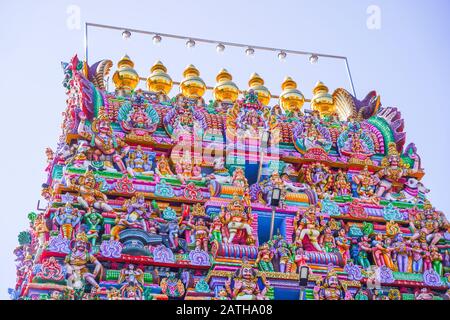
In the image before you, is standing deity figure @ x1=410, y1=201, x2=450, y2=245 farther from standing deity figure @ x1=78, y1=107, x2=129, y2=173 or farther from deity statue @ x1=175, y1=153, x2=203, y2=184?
standing deity figure @ x1=78, y1=107, x2=129, y2=173

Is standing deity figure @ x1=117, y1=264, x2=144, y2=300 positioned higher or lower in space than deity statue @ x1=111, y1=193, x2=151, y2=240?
lower

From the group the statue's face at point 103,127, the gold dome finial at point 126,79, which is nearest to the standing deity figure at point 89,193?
the statue's face at point 103,127

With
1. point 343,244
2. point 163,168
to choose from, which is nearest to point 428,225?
point 343,244

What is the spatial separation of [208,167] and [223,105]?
2.26m

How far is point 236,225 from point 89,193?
284 cm

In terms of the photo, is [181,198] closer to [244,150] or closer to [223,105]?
[244,150]

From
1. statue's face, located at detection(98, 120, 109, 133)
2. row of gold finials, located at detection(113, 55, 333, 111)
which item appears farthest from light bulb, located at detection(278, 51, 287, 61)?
statue's face, located at detection(98, 120, 109, 133)

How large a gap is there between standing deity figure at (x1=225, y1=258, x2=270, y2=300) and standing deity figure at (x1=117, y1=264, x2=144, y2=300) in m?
1.54

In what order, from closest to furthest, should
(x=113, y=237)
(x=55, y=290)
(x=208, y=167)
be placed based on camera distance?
(x=55, y=290)
(x=113, y=237)
(x=208, y=167)

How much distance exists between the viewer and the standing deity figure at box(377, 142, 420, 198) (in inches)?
887

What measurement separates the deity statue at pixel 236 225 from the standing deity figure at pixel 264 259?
1.30 feet
